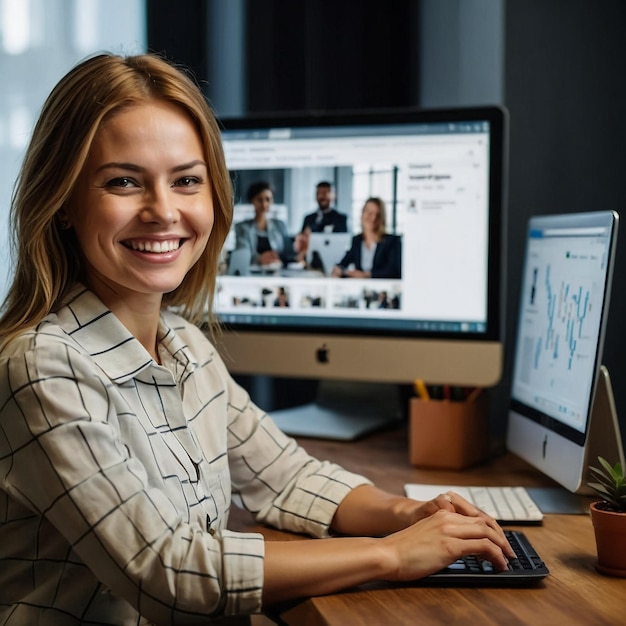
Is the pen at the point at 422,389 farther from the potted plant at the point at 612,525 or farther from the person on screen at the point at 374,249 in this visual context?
the potted plant at the point at 612,525

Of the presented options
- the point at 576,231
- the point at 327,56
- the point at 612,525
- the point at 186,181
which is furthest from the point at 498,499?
the point at 327,56

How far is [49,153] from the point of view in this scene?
116 centimetres

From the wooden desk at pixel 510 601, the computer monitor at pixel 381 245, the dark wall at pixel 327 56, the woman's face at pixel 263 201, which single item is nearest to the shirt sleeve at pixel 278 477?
the wooden desk at pixel 510 601

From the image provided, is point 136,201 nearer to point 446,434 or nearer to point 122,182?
point 122,182

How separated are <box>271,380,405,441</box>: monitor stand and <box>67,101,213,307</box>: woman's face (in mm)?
656

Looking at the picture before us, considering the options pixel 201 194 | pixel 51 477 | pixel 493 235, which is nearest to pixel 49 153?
pixel 201 194

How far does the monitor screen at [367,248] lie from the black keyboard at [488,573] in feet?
1.83

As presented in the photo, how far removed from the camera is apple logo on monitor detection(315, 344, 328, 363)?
175 centimetres

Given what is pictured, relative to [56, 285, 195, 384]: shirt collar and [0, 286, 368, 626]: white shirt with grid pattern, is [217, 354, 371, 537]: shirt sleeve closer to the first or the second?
[0, 286, 368, 626]: white shirt with grid pattern

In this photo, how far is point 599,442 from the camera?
1367 mm

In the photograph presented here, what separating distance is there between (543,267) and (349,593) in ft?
2.28

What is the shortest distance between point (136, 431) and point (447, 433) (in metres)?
0.64

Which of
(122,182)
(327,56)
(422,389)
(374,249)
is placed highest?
(327,56)

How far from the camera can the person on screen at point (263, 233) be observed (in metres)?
1.76
